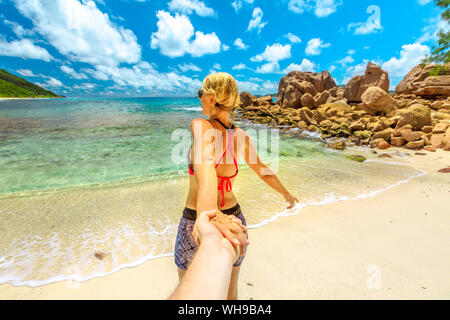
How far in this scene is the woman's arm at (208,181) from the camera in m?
1.01

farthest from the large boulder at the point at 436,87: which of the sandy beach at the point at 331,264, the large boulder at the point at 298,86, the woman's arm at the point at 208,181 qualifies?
the woman's arm at the point at 208,181

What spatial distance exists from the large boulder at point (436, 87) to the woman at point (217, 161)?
34.1 metres

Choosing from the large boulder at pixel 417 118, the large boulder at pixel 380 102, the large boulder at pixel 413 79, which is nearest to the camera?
the large boulder at pixel 417 118

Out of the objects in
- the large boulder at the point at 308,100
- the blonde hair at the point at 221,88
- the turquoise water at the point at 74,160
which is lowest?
the turquoise water at the point at 74,160

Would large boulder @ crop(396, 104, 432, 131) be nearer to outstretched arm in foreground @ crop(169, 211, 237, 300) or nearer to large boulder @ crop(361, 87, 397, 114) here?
large boulder @ crop(361, 87, 397, 114)

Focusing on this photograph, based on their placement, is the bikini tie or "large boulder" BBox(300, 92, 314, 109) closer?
the bikini tie

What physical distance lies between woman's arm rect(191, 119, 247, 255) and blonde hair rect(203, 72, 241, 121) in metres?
0.19

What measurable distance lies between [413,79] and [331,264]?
43.4m

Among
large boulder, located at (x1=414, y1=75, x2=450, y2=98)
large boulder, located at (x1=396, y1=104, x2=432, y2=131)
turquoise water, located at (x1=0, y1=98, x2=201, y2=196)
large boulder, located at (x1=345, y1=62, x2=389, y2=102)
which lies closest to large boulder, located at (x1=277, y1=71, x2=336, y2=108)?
large boulder, located at (x1=345, y1=62, x2=389, y2=102)

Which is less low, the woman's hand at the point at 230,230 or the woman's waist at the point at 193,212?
the woman's hand at the point at 230,230

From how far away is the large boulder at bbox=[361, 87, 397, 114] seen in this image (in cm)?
1893

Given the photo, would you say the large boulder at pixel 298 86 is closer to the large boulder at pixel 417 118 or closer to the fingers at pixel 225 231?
the large boulder at pixel 417 118

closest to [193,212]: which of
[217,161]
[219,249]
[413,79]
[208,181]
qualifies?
[217,161]

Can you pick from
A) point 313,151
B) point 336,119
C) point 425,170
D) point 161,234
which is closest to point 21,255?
point 161,234
